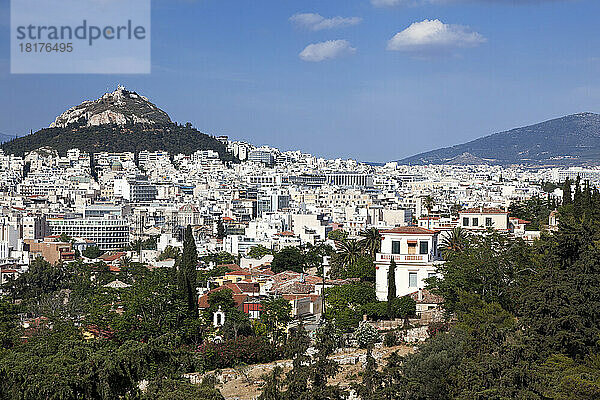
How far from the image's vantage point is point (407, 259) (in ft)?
77.0

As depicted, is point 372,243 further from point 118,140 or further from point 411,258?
point 118,140

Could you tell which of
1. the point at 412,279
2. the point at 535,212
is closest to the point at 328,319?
the point at 412,279

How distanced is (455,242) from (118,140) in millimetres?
120966

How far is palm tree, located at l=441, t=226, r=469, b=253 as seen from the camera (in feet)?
82.3

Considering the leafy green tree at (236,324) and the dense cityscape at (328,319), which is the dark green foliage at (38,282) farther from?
the leafy green tree at (236,324)

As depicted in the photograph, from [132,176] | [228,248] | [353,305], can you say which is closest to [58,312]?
[353,305]

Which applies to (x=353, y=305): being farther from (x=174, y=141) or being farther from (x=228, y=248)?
(x=174, y=141)

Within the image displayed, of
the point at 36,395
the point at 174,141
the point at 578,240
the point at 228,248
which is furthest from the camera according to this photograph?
the point at 174,141

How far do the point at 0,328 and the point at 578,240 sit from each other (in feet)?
43.6

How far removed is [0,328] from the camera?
19875 mm

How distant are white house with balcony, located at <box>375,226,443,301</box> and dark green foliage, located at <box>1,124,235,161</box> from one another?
384 feet

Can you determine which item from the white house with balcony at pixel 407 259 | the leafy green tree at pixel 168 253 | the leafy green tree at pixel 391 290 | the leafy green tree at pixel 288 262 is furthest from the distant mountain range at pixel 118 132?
the leafy green tree at pixel 391 290

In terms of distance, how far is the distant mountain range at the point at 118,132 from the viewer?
138725mm

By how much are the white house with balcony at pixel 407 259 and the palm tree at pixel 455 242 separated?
1274mm
